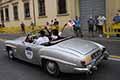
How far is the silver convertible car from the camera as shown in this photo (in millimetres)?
6301

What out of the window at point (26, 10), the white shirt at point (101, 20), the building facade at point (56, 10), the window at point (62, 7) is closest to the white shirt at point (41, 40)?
the white shirt at point (101, 20)

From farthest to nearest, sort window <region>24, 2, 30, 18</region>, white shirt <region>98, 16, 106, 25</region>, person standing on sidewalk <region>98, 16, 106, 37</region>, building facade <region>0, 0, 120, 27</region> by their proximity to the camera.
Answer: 1. window <region>24, 2, 30, 18</region>
2. building facade <region>0, 0, 120, 27</region>
3. white shirt <region>98, 16, 106, 25</region>
4. person standing on sidewalk <region>98, 16, 106, 37</region>

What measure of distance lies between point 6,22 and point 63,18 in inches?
713

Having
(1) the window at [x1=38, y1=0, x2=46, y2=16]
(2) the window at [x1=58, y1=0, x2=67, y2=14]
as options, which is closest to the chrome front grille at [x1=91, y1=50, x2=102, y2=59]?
(2) the window at [x1=58, y1=0, x2=67, y2=14]

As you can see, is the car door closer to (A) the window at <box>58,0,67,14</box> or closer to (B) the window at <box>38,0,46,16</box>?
(A) the window at <box>58,0,67,14</box>

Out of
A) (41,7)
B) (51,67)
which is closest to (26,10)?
(41,7)

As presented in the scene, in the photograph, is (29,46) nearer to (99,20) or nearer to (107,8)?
(99,20)

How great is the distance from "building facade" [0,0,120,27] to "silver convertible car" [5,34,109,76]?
1166 cm

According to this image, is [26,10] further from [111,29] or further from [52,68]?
[52,68]

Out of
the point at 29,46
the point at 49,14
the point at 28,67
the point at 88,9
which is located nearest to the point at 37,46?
the point at 29,46

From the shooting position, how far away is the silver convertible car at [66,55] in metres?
6.30

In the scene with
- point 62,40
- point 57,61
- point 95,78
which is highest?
point 62,40

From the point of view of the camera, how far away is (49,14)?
1008 inches

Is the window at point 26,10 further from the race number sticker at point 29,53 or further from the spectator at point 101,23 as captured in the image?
the race number sticker at point 29,53
